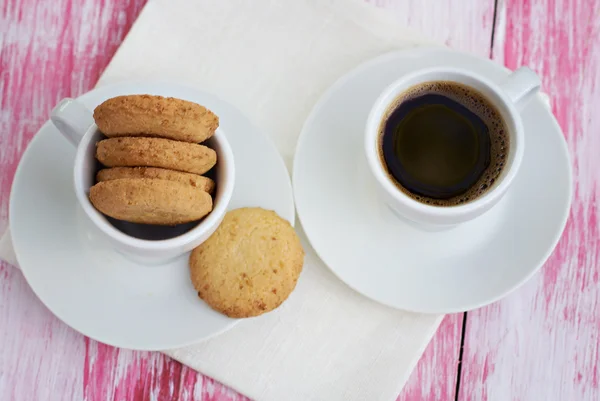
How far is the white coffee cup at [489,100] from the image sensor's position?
0.88 meters

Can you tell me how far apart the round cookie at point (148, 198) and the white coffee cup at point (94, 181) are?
2cm

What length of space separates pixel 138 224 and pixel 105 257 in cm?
9

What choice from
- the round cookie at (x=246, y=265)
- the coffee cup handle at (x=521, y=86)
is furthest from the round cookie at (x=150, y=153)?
the coffee cup handle at (x=521, y=86)

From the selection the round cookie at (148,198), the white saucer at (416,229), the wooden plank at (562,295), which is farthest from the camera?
the wooden plank at (562,295)

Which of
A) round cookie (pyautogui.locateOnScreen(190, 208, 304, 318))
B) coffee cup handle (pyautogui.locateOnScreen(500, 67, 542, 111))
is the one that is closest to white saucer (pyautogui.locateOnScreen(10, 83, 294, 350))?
round cookie (pyautogui.locateOnScreen(190, 208, 304, 318))

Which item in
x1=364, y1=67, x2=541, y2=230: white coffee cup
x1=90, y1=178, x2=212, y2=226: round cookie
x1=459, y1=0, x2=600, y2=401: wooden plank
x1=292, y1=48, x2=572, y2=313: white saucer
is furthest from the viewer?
x1=459, y1=0, x2=600, y2=401: wooden plank

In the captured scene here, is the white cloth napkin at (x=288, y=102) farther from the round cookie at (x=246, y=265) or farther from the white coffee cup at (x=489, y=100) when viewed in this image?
the white coffee cup at (x=489, y=100)

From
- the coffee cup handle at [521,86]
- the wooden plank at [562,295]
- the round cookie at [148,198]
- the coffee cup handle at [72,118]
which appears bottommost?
the wooden plank at [562,295]

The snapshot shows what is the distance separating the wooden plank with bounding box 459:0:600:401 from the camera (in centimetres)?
112

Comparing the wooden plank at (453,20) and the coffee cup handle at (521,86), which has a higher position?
the coffee cup handle at (521,86)

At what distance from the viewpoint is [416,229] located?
3.33ft

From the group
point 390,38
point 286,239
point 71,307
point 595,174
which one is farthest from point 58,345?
point 595,174

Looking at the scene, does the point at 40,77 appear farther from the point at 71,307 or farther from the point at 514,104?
the point at 514,104

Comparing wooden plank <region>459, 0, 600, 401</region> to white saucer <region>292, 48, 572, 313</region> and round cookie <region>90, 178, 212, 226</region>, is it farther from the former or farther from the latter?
round cookie <region>90, 178, 212, 226</region>
